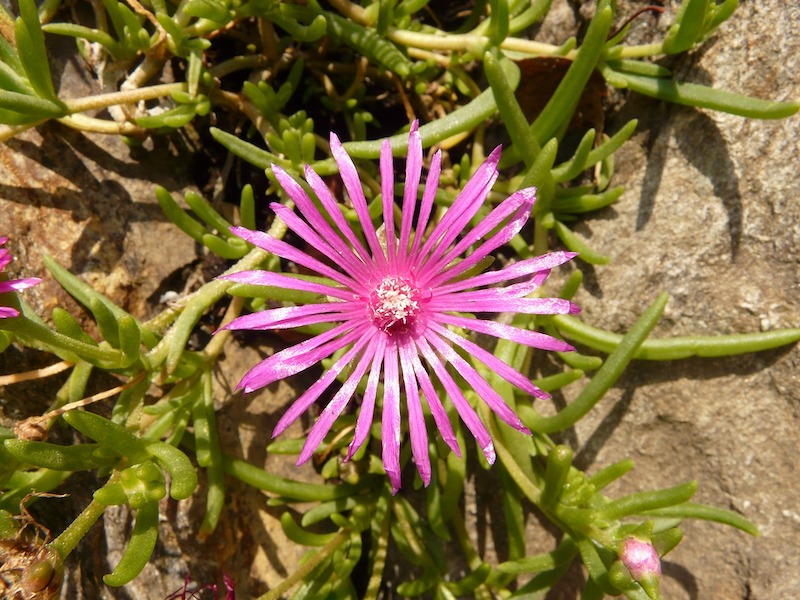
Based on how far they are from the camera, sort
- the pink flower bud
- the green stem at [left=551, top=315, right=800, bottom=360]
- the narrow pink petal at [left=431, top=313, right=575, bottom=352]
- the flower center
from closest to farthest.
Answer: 1. the narrow pink petal at [left=431, top=313, right=575, bottom=352]
2. the pink flower bud
3. the flower center
4. the green stem at [left=551, top=315, right=800, bottom=360]

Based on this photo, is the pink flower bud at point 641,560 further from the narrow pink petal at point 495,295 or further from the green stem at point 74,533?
the green stem at point 74,533

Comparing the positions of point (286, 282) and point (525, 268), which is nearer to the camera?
point (525, 268)

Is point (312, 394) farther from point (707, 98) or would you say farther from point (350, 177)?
point (707, 98)

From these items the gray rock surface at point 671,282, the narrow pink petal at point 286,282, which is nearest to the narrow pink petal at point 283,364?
the narrow pink petal at point 286,282

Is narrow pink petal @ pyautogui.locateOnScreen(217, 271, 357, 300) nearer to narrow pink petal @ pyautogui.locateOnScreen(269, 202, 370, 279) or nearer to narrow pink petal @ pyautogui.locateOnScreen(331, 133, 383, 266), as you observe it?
narrow pink petal @ pyautogui.locateOnScreen(269, 202, 370, 279)

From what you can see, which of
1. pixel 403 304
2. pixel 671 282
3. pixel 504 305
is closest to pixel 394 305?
pixel 403 304

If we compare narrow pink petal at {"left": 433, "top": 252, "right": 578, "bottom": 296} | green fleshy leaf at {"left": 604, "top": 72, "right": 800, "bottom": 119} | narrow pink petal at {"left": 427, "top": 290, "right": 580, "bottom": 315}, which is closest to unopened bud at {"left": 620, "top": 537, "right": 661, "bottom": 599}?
narrow pink petal at {"left": 427, "top": 290, "right": 580, "bottom": 315}

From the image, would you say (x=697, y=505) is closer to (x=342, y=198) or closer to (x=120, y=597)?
(x=342, y=198)
